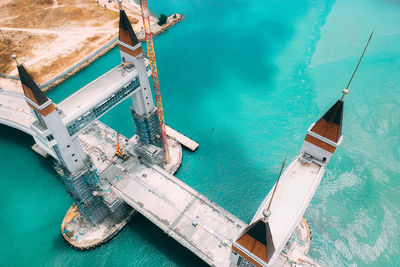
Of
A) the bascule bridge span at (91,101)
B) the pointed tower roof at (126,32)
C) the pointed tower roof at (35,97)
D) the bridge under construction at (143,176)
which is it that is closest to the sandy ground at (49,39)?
the bridge under construction at (143,176)

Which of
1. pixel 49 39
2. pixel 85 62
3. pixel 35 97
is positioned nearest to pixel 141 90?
pixel 35 97

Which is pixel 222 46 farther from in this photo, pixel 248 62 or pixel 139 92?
pixel 139 92

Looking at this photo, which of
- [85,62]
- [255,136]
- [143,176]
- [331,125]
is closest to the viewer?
Result: [331,125]

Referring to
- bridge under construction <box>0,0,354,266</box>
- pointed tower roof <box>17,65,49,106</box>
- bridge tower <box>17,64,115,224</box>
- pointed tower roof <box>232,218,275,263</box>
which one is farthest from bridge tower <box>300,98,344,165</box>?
pointed tower roof <box>17,65,49,106</box>

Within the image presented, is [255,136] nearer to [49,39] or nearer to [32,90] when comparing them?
[32,90]

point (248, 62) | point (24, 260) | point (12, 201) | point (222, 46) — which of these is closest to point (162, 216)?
point (24, 260)

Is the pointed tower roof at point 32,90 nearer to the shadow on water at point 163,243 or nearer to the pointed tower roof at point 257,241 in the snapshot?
the shadow on water at point 163,243

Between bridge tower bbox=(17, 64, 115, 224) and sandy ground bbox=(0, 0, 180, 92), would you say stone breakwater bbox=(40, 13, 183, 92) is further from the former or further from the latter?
bridge tower bbox=(17, 64, 115, 224)
